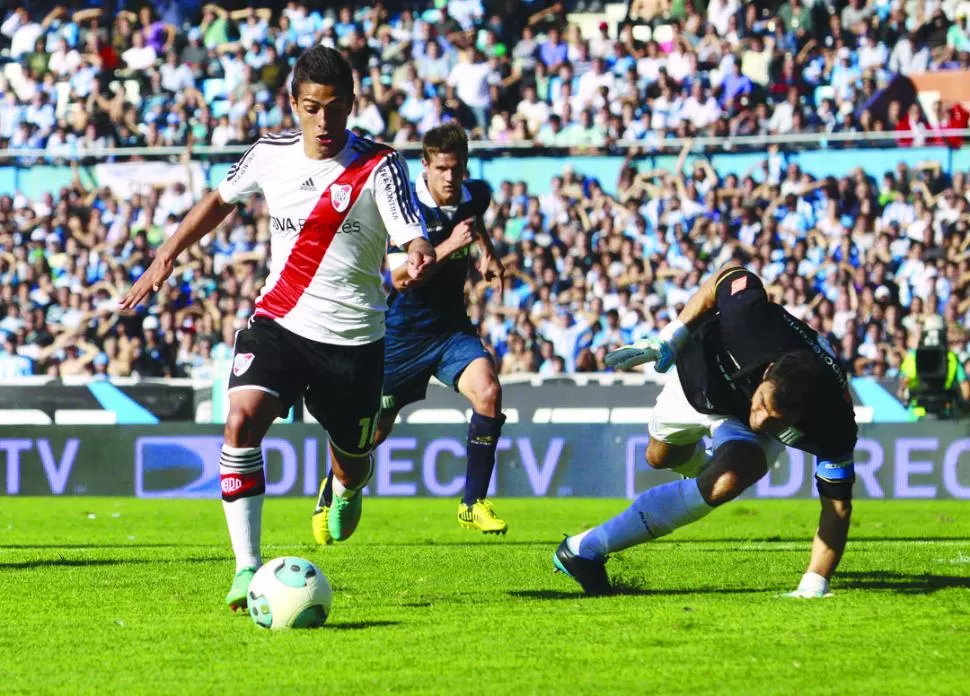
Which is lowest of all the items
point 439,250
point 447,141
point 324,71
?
point 439,250

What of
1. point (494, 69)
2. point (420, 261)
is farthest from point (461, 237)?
point (494, 69)

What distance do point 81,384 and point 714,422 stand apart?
471 inches

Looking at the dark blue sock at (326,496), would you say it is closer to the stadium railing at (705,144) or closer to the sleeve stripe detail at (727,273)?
the sleeve stripe detail at (727,273)

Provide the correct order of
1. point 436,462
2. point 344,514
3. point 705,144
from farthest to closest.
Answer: point 705,144
point 436,462
point 344,514

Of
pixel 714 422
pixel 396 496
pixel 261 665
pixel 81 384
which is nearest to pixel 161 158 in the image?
pixel 81 384

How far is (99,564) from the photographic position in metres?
9.91

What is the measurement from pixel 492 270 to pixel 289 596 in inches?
167

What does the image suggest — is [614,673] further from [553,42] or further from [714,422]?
[553,42]

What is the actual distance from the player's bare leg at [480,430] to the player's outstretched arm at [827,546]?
3064 millimetres

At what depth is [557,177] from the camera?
21.9 meters

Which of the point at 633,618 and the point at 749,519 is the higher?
the point at 633,618

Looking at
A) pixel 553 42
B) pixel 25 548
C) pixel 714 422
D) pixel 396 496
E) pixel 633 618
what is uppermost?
pixel 553 42

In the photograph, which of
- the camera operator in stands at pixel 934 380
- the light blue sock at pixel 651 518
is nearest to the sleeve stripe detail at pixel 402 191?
the light blue sock at pixel 651 518

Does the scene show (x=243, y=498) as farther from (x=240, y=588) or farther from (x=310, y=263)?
(x=310, y=263)
